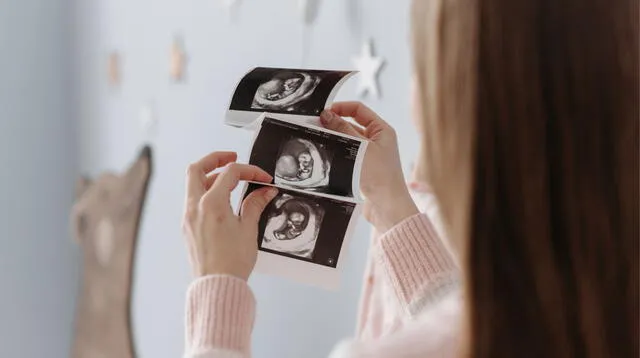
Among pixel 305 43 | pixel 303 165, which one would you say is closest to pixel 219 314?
pixel 303 165

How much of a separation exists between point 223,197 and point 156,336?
1038 mm

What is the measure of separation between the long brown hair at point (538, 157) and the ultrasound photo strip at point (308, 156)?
231 mm

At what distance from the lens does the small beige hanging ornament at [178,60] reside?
1581 millimetres

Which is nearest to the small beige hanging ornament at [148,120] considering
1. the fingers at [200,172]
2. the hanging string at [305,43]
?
the hanging string at [305,43]

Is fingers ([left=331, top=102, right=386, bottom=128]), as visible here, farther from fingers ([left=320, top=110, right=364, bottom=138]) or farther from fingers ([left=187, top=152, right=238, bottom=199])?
fingers ([left=187, top=152, right=238, bottom=199])

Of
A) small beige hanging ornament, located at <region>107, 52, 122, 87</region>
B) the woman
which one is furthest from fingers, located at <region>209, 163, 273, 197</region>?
small beige hanging ornament, located at <region>107, 52, 122, 87</region>

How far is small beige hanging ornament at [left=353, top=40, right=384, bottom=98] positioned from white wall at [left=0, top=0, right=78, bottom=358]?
1.26m

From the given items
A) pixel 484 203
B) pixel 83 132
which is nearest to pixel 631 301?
pixel 484 203

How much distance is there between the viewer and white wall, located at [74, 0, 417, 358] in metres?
1.14

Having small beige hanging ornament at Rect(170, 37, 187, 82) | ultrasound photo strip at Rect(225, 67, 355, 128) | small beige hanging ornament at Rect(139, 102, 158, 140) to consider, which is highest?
small beige hanging ornament at Rect(170, 37, 187, 82)

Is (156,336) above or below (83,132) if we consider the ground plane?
below

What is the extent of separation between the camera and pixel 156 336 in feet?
5.66

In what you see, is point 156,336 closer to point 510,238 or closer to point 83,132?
point 83,132

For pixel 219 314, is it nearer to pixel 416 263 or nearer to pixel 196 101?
pixel 416 263
